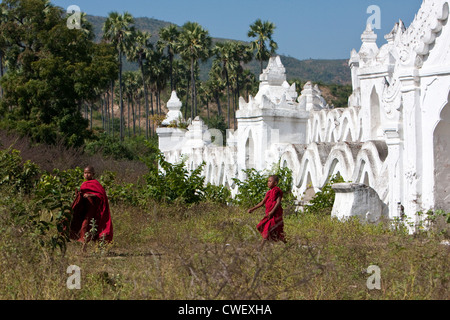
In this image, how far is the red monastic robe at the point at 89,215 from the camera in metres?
8.99

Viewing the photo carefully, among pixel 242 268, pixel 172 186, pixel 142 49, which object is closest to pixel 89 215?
pixel 242 268

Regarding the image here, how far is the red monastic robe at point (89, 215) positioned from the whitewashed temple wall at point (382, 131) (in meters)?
4.28

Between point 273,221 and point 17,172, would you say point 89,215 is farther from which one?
point 17,172

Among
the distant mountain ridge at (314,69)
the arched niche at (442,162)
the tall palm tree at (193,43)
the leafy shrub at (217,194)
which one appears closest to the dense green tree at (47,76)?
the leafy shrub at (217,194)

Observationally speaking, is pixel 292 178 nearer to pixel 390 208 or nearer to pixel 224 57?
pixel 390 208

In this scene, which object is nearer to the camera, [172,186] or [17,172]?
[172,186]

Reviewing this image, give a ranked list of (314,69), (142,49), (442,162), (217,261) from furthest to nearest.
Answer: (314,69) → (142,49) → (442,162) → (217,261)

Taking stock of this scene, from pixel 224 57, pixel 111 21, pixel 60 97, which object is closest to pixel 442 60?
pixel 60 97

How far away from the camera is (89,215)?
9.02 meters

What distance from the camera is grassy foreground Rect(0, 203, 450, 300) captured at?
17.7ft

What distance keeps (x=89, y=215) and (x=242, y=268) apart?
3536 mm

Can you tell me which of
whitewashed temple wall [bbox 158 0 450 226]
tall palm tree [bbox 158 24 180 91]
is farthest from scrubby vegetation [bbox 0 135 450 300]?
tall palm tree [bbox 158 24 180 91]

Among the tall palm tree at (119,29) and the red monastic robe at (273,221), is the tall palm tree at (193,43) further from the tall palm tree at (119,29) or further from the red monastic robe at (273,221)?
the red monastic robe at (273,221)

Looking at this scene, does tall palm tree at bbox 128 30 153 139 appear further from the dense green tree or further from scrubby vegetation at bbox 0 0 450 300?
scrubby vegetation at bbox 0 0 450 300
